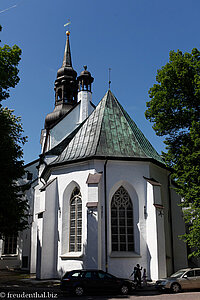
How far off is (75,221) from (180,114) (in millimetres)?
8348

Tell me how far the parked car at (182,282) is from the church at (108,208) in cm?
215

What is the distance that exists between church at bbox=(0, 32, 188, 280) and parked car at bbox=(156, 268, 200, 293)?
2150mm

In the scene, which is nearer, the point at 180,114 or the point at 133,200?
the point at 180,114

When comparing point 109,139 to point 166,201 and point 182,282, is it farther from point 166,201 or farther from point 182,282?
point 182,282

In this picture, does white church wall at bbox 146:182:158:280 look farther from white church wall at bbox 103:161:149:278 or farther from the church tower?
the church tower

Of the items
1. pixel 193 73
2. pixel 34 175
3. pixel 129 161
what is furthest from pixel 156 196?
pixel 34 175

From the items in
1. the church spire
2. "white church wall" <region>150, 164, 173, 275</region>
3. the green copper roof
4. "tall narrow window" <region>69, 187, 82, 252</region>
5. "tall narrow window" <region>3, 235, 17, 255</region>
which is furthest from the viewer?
the church spire

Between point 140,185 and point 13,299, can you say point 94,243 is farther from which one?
point 13,299

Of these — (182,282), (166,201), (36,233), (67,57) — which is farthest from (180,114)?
(67,57)

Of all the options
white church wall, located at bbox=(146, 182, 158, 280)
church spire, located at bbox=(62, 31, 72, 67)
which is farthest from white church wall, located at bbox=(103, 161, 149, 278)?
church spire, located at bbox=(62, 31, 72, 67)

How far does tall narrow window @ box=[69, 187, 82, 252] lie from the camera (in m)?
16.8

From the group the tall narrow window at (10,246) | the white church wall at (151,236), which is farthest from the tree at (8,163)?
the tall narrow window at (10,246)

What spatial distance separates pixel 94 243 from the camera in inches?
602

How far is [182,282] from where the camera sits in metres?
13.3
